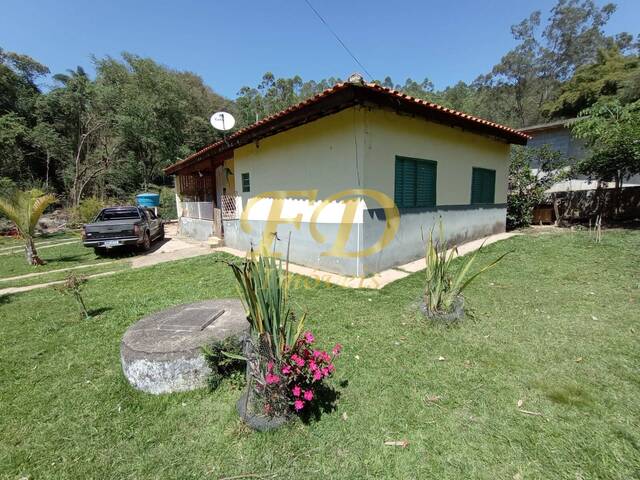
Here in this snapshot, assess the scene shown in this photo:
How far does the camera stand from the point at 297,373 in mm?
2113

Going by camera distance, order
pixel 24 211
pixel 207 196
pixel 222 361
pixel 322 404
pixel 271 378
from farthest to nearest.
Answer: pixel 207 196
pixel 24 211
pixel 222 361
pixel 322 404
pixel 271 378

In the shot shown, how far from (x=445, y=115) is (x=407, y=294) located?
431 centimetres

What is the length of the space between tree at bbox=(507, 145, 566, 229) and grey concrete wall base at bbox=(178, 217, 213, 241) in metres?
12.2

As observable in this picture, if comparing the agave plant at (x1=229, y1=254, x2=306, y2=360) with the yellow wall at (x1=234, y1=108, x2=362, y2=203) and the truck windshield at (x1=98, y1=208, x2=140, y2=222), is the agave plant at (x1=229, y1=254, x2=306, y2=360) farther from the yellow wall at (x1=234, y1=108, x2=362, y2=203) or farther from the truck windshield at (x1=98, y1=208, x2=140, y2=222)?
the truck windshield at (x1=98, y1=208, x2=140, y2=222)

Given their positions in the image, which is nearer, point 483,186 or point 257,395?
point 257,395

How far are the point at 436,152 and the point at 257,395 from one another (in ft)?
23.6

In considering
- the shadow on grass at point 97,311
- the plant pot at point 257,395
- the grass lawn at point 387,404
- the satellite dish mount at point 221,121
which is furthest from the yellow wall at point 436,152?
the satellite dish mount at point 221,121

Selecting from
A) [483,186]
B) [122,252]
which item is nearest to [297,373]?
[483,186]

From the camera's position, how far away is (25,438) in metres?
2.16

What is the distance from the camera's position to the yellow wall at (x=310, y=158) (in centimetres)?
587

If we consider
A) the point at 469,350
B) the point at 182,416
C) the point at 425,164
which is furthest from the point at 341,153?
the point at 182,416

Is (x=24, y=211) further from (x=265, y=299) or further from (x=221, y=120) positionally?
(x=265, y=299)

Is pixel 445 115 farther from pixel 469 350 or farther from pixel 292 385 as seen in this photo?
pixel 292 385

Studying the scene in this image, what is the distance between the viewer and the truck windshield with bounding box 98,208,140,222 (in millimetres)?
10289
